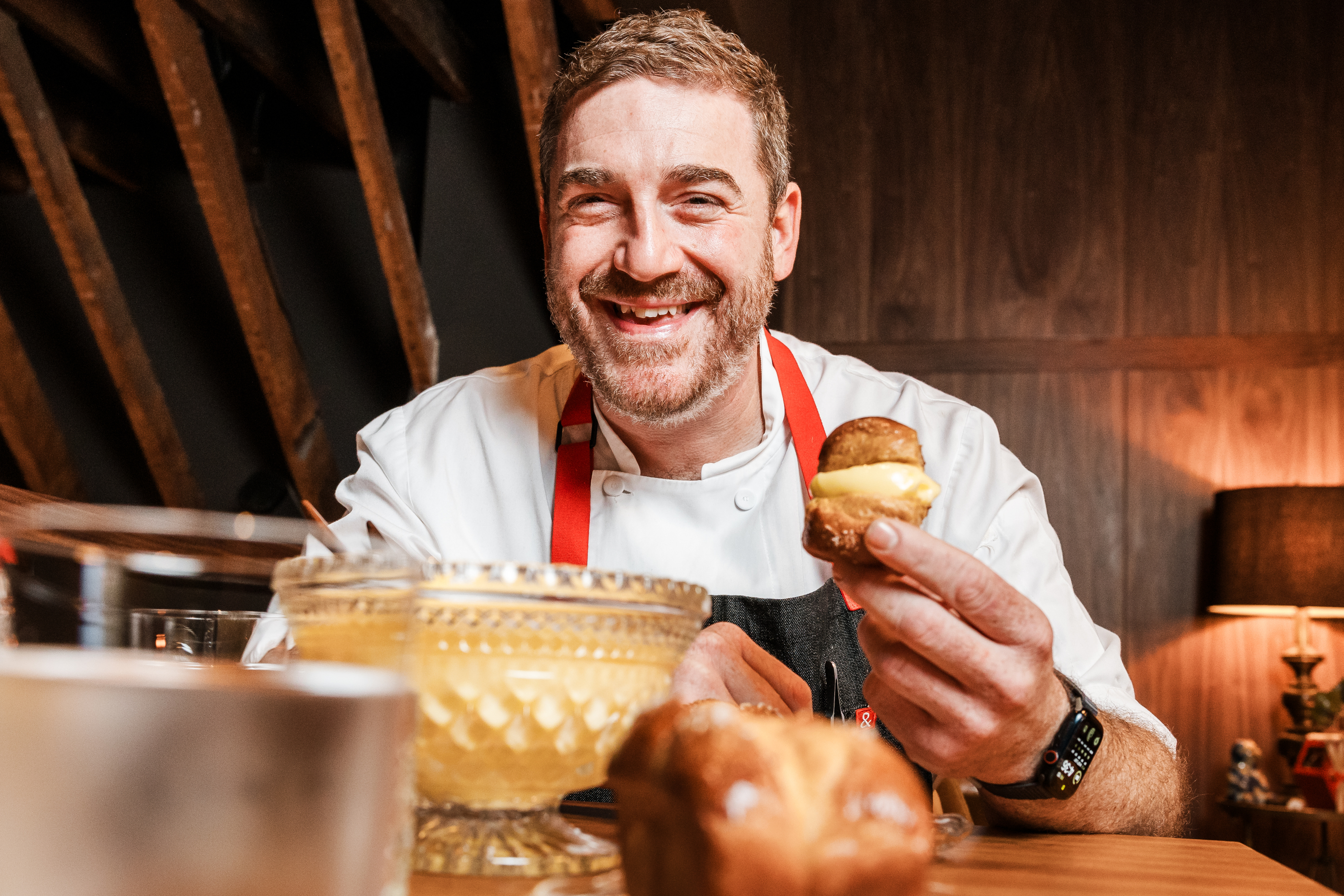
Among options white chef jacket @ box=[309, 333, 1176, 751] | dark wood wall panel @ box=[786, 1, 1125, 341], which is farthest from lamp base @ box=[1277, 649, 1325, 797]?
white chef jacket @ box=[309, 333, 1176, 751]

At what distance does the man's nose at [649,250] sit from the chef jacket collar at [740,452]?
0.20m

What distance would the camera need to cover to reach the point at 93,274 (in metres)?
3.52

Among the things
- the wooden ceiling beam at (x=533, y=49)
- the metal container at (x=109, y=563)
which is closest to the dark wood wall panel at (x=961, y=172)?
the wooden ceiling beam at (x=533, y=49)

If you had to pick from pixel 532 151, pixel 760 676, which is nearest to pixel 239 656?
pixel 760 676

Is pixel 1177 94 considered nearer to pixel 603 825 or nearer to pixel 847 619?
pixel 847 619

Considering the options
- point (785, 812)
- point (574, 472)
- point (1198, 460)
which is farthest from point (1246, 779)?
point (785, 812)

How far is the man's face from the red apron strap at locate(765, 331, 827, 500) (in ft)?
0.37

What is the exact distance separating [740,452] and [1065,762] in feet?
2.88

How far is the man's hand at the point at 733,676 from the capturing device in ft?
2.51

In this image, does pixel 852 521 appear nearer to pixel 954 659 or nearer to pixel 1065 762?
pixel 954 659

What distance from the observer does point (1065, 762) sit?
0.90m

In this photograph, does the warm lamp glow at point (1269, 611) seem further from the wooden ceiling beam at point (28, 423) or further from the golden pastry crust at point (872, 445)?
the wooden ceiling beam at point (28, 423)

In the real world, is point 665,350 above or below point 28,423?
below

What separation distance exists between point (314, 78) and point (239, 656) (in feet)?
11.8
